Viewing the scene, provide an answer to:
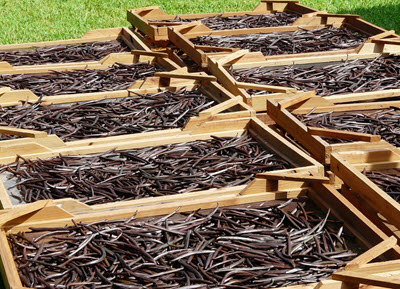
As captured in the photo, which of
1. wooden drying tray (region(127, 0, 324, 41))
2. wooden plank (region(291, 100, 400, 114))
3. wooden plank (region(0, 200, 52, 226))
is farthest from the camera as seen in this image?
wooden drying tray (region(127, 0, 324, 41))

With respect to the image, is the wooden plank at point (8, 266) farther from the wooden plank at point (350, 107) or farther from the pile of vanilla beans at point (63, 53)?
the pile of vanilla beans at point (63, 53)

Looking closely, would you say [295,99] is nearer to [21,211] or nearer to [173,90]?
[173,90]

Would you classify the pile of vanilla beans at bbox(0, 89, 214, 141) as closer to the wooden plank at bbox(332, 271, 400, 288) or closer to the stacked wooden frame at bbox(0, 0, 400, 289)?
the stacked wooden frame at bbox(0, 0, 400, 289)

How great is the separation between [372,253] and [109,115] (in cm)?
307

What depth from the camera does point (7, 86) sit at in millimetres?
7082

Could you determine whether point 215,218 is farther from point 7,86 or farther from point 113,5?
point 113,5

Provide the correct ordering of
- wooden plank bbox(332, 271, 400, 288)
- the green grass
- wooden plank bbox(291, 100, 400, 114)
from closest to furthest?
wooden plank bbox(332, 271, 400, 288), wooden plank bbox(291, 100, 400, 114), the green grass

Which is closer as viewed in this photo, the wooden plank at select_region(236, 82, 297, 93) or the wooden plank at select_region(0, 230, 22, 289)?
the wooden plank at select_region(0, 230, 22, 289)

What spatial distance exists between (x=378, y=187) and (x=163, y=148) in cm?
176

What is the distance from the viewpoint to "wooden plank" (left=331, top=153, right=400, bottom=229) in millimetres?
4188

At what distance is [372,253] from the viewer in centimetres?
368

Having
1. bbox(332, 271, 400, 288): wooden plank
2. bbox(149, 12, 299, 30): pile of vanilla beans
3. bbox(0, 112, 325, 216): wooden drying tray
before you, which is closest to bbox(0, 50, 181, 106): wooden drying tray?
bbox(0, 112, 325, 216): wooden drying tray

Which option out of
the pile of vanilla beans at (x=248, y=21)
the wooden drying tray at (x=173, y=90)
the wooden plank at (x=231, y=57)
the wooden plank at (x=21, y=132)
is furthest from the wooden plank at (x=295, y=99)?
the pile of vanilla beans at (x=248, y=21)

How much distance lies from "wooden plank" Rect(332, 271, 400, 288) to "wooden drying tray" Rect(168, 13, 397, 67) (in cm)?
429
